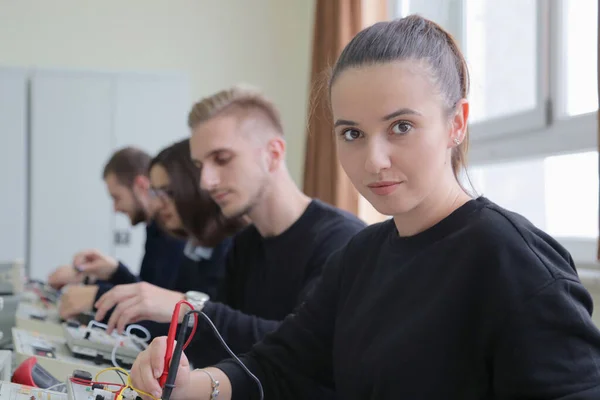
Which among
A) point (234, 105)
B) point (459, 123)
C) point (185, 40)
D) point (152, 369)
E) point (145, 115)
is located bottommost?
point (152, 369)

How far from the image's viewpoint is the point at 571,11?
224 cm

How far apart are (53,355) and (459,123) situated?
0.96m

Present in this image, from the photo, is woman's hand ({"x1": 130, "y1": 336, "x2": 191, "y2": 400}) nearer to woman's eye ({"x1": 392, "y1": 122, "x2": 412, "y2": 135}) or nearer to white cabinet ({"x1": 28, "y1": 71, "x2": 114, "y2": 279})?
woman's eye ({"x1": 392, "y1": 122, "x2": 412, "y2": 135})

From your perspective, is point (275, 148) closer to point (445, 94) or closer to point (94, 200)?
point (445, 94)

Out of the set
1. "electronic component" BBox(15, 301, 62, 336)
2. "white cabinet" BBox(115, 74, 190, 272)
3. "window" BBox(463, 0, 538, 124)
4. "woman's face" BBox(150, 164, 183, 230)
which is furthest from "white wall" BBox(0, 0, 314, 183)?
"electronic component" BBox(15, 301, 62, 336)

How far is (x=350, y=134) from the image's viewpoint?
972 millimetres

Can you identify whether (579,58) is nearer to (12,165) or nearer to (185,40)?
(185,40)

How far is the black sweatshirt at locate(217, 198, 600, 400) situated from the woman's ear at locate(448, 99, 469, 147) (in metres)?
0.11

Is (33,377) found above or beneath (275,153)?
beneath

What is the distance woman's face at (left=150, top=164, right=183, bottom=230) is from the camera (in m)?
2.33

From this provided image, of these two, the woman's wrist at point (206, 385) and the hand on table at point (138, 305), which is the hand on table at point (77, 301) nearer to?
the hand on table at point (138, 305)

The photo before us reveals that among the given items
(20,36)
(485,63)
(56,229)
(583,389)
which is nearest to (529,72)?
(485,63)

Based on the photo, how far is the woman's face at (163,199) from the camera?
233 centimetres

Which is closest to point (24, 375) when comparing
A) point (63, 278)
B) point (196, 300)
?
point (196, 300)
